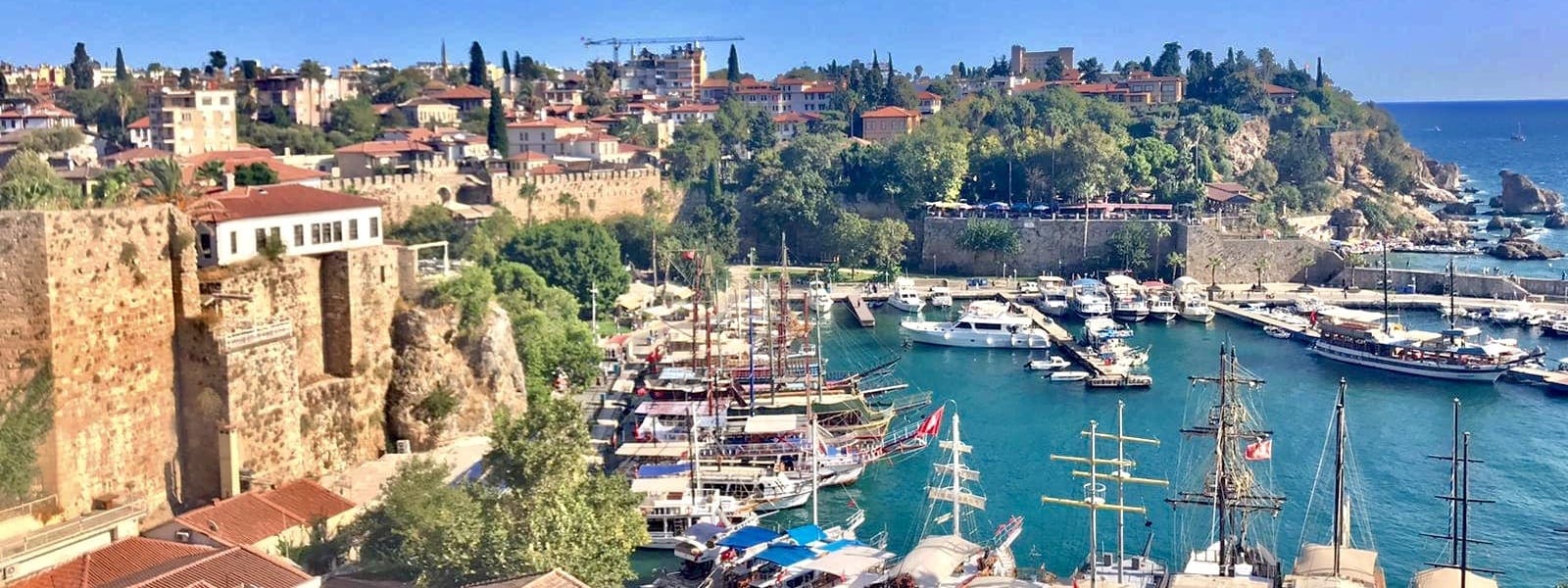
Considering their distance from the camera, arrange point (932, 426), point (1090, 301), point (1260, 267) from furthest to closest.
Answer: point (1260, 267)
point (1090, 301)
point (932, 426)

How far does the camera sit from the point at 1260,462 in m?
28.6

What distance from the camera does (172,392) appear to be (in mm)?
20984

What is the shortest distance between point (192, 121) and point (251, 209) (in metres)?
36.2

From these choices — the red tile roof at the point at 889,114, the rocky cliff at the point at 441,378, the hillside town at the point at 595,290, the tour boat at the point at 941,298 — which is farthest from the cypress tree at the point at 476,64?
the rocky cliff at the point at 441,378

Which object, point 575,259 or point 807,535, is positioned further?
point 575,259

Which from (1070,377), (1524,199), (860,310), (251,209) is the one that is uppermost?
(251,209)

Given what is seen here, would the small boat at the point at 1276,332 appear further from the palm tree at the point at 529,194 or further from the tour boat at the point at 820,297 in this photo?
the palm tree at the point at 529,194

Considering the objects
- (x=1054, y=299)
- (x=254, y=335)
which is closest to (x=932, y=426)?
(x=254, y=335)

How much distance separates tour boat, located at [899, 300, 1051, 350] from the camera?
42.0 meters

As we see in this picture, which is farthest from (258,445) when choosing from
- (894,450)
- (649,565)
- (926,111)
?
(926,111)

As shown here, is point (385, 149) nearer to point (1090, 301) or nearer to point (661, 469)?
point (1090, 301)

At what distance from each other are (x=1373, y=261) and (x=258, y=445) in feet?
139

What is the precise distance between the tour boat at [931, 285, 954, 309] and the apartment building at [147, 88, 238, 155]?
25234mm

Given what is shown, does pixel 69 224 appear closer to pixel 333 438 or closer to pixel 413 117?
pixel 333 438
